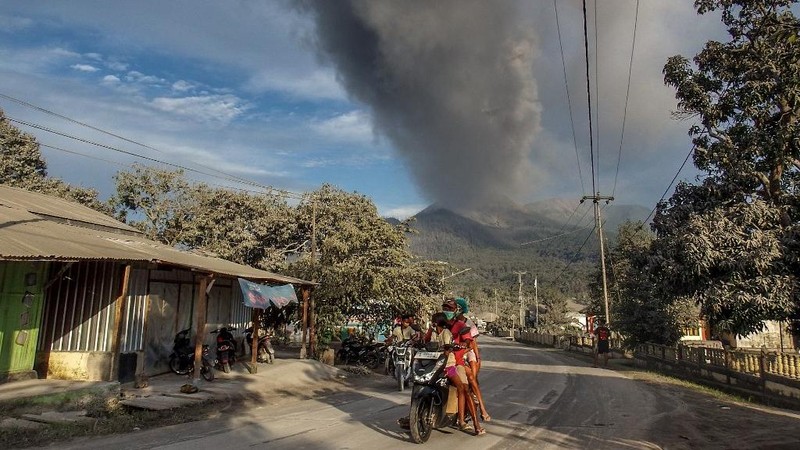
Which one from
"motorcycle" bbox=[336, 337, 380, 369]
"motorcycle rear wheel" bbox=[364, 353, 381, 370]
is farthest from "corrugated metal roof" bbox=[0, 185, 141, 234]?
"motorcycle rear wheel" bbox=[364, 353, 381, 370]

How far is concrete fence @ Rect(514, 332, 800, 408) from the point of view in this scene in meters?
12.2

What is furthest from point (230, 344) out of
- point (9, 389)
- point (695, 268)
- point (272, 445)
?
point (695, 268)

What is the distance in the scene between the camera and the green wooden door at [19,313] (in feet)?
32.2

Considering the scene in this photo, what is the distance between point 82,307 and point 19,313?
1192 mm

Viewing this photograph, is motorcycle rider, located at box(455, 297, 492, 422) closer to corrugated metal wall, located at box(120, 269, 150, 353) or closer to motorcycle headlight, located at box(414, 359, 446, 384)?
motorcycle headlight, located at box(414, 359, 446, 384)

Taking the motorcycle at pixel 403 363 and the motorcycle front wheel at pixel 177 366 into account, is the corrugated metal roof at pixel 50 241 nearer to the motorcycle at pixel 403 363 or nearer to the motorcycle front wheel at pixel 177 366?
the motorcycle front wheel at pixel 177 366

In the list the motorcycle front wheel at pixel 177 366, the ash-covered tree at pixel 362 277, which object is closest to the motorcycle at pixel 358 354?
the ash-covered tree at pixel 362 277

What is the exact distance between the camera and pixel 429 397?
705cm

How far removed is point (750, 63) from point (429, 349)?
12217 millimetres

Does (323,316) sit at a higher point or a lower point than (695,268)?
lower

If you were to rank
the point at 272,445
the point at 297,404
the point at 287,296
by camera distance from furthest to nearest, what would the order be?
the point at 287,296 < the point at 297,404 < the point at 272,445

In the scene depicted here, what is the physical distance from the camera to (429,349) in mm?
7508

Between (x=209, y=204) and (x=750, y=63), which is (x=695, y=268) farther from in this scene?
(x=209, y=204)

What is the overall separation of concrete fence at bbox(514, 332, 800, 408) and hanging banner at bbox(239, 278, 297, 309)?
12.8 meters
